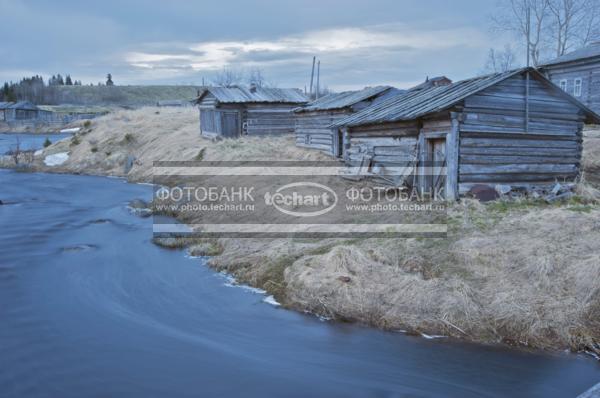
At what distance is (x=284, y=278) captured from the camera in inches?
380

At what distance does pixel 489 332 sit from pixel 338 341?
2.33 meters

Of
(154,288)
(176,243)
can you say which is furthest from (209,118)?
(154,288)

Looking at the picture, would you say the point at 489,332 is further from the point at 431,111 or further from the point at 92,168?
the point at 92,168

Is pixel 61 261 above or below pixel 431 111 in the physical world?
below

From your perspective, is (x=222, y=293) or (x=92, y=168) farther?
(x=92, y=168)

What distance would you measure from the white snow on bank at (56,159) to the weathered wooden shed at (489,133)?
25577 mm

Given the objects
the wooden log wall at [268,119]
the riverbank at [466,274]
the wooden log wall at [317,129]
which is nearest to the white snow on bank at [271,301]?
the riverbank at [466,274]

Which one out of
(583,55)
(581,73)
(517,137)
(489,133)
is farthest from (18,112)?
(517,137)

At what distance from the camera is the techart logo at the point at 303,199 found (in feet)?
46.3

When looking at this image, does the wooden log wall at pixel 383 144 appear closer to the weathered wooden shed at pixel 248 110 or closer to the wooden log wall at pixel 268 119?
the weathered wooden shed at pixel 248 110

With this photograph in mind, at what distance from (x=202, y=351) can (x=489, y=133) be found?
32.9ft

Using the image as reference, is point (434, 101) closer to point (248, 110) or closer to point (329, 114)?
point (329, 114)

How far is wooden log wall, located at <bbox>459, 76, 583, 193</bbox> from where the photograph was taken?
13.2 meters

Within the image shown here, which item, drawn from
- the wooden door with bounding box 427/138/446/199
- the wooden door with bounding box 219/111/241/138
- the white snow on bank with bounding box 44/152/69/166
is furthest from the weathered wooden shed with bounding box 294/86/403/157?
the white snow on bank with bounding box 44/152/69/166
